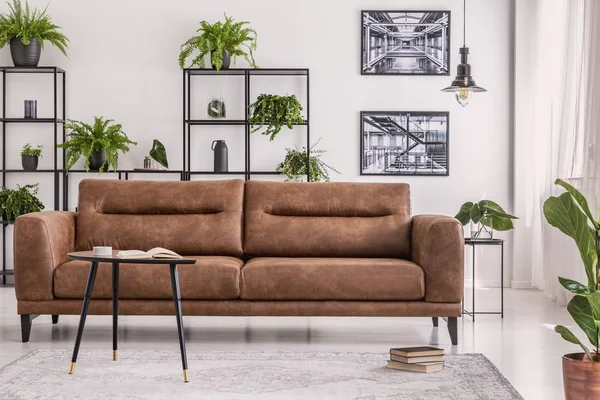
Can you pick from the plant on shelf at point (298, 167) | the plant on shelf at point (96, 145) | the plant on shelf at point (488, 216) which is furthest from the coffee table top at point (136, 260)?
the plant on shelf at point (298, 167)

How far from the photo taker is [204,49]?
6.26 metres

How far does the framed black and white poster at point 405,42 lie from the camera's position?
659 cm

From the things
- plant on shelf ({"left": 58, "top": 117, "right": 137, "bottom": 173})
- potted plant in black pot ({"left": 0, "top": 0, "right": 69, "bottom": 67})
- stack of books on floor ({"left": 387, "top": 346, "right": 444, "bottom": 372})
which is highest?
potted plant in black pot ({"left": 0, "top": 0, "right": 69, "bottom": 67})

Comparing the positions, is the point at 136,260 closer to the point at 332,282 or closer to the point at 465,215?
the point at 332,282

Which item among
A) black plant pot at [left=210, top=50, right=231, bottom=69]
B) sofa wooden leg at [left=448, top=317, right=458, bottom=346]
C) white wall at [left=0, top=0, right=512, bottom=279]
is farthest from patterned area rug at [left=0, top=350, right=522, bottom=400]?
black plant pot at [left=210, top=50, right=231, bottom=69]

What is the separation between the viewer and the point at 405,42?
6.60 metres

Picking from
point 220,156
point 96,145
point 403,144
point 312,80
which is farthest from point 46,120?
point 403,144

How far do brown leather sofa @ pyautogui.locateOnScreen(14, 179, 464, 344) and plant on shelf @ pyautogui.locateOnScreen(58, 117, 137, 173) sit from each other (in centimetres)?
171

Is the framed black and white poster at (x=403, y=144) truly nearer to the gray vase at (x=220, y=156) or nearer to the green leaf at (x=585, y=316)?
the gray vase at (x=220, y=156)

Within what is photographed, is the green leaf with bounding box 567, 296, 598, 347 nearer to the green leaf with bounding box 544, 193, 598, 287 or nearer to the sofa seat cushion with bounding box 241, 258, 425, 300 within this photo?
the green leaf with bounding box 544, 193, 598, 287

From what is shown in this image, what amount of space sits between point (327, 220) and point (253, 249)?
1.50 feet

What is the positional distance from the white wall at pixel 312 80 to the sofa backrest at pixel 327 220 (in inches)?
76.9

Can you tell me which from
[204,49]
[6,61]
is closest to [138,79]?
[204,49]

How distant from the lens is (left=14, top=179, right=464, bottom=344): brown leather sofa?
4016 mm
